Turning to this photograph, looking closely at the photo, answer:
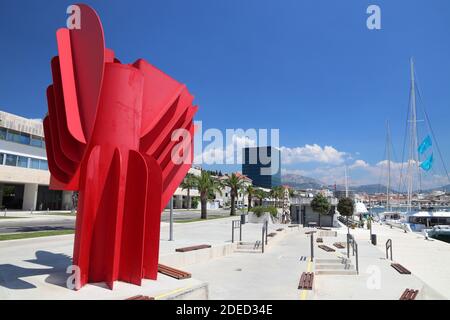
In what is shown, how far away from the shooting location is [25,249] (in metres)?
14.1

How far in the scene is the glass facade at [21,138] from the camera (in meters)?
44.1

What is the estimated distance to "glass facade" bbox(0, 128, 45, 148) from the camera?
44094mm

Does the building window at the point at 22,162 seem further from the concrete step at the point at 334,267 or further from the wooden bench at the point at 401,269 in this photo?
the wooden bench at the point at 401,269

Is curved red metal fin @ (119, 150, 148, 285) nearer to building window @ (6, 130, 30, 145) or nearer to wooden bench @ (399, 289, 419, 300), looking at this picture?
wooden bench @ (399, 289, 419, 300)

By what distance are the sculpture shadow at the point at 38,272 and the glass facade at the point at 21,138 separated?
128 feet

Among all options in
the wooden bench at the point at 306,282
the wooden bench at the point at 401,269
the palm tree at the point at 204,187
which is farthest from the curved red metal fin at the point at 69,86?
the palm tree at the point at 204,187

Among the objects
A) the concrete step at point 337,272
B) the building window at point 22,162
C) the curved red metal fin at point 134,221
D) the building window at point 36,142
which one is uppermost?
the building window at point 36,142

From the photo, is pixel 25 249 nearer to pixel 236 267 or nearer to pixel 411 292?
pixel 236 267

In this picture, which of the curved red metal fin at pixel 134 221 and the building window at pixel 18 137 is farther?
the building window at pixel 18 137

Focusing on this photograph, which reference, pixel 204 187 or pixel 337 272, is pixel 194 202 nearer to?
pixel 204 187

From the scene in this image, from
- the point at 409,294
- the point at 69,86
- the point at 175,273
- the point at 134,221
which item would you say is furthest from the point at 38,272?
the point at 409,294

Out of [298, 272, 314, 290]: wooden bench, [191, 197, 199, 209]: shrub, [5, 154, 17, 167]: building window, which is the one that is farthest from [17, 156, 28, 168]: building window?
[191, 197, 199, 209]: shrub

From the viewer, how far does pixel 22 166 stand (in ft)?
150
